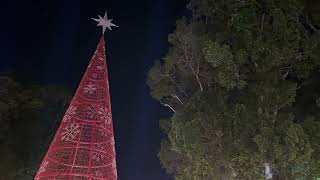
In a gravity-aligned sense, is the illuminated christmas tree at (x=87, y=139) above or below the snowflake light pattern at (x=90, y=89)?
below

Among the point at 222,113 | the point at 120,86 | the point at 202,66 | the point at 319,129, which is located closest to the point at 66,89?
the point at 120,86

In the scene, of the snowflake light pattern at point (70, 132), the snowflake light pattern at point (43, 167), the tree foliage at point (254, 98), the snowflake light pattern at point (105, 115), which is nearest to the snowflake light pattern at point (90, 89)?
the snowflake light pattern at point (105, 115)

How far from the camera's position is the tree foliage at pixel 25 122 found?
12.1m

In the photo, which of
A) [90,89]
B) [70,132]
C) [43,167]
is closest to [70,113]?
[70,132]

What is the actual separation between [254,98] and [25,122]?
6.97 meters

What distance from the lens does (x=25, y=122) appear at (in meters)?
13.0

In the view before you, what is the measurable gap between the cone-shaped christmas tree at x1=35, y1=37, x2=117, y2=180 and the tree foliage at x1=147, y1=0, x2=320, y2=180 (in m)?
1.68

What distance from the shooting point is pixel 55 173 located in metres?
8.41

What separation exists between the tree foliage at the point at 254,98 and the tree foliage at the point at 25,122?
4.80 m

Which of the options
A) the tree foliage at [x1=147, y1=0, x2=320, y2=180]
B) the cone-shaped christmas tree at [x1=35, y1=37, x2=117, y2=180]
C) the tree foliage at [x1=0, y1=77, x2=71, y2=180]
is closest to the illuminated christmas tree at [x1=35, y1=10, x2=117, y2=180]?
the cone-shaped christmas tree at [x1=35, y1=37, x2=117, y2=180]

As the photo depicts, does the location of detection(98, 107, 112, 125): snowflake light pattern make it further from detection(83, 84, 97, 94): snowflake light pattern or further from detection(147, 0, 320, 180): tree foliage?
detection(147, 0, 320, 180): tree foliage

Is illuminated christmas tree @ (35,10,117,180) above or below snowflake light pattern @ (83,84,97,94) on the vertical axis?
below

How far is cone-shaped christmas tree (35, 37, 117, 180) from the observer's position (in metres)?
8.54

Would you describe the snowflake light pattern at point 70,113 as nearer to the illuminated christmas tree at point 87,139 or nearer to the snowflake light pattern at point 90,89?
the illuminated christmas tree at point 87,139
